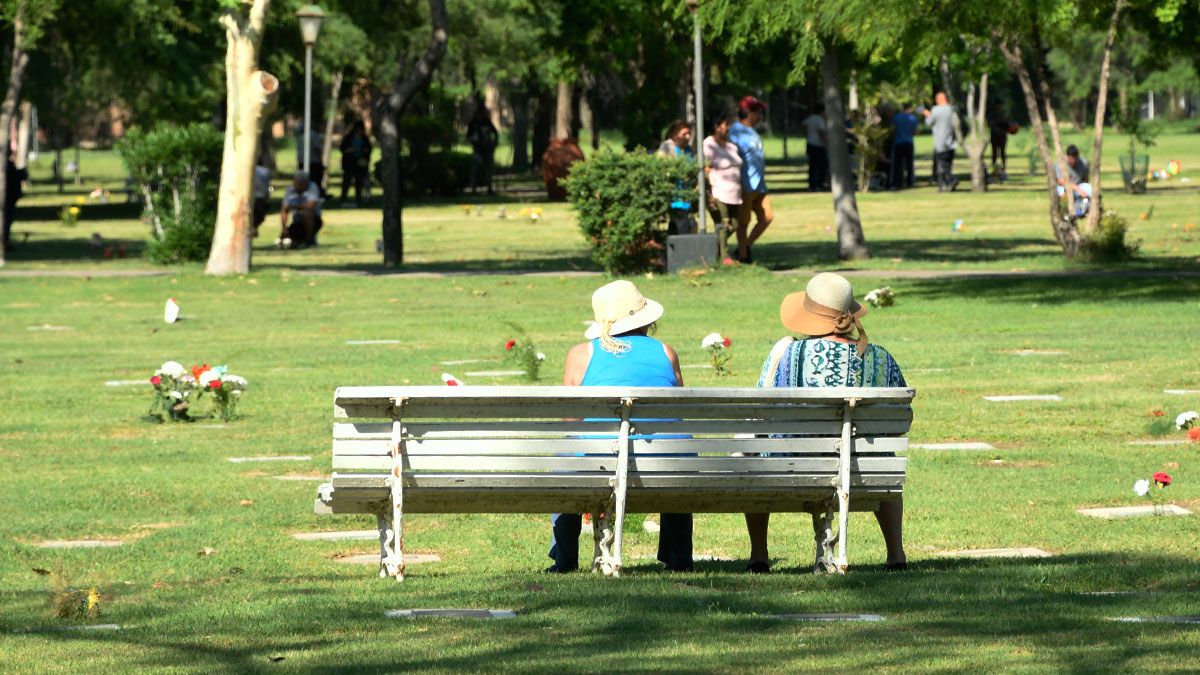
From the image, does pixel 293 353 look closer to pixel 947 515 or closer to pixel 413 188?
pixel 947 515

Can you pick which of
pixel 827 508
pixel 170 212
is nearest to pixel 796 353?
pixel 827 508

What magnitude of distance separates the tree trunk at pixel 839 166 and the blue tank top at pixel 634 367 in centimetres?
1682

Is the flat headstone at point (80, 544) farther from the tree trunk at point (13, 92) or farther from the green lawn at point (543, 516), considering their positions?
the tree trunk at point (13, 92)

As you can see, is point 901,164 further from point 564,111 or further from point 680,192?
point 680,192

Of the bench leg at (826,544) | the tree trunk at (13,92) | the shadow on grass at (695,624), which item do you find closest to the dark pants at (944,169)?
the tree trunk at (13,92)

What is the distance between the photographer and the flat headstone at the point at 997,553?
8.76 meters

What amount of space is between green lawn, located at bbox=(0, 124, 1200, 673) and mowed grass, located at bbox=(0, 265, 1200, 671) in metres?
0.03

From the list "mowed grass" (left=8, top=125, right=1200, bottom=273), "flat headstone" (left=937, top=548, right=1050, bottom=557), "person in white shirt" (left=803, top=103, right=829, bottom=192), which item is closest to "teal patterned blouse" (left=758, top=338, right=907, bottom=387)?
"flat headstone" (left=937, top=548, right=1050, bottom=557)

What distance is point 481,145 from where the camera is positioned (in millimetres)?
48969

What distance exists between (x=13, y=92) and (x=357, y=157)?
17.9 m

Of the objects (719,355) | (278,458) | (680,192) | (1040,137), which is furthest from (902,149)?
(278,458)

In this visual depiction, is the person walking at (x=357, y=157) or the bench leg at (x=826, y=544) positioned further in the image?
the person walking at (x=357, y=157)

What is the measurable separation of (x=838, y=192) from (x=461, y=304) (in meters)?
6.24

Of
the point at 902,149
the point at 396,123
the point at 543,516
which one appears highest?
the point at 396,123
